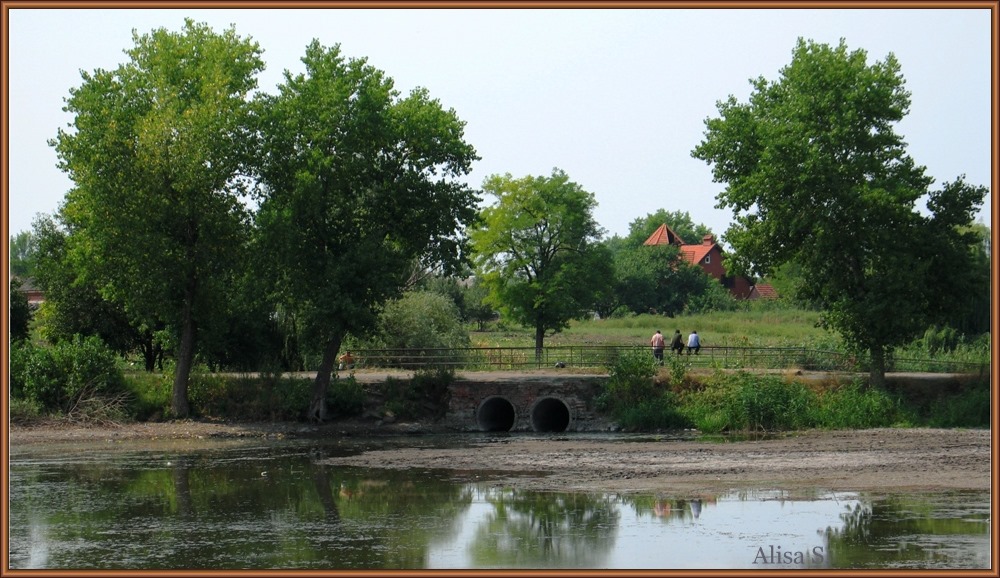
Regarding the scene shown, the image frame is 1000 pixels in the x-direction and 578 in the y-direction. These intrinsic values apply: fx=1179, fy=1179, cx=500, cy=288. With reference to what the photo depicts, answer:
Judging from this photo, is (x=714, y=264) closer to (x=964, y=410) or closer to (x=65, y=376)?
(x=964, y=410)

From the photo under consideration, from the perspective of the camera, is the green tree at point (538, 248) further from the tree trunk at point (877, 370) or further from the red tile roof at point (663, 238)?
the red tile roof at point (663, 238)

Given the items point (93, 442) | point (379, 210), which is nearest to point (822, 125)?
point (379, 210)

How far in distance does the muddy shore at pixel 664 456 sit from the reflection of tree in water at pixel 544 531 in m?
2.06

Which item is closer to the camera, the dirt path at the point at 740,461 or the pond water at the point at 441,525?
the pond water at the point at 441,525

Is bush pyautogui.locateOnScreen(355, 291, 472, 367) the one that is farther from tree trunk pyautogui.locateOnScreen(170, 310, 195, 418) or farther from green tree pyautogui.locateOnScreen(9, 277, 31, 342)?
green tree pyautogui.locateOnScreen(9, 277, 31, 342)

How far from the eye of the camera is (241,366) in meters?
47.8

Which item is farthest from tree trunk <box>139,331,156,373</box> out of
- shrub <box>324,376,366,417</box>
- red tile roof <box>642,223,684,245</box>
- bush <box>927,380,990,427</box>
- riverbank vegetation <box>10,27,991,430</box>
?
red tile roof <box>642,223,684,245</box>

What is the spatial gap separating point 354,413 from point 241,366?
6155 mm

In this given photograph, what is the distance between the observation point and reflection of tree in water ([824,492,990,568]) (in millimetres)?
18219

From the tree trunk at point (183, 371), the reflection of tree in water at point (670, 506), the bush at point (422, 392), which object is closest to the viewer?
the reflection of tree in water at point (670, 506)

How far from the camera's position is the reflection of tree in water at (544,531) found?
19.3 meters

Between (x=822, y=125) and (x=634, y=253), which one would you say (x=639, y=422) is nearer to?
(x=822, y=125)

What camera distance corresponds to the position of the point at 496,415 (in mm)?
47469

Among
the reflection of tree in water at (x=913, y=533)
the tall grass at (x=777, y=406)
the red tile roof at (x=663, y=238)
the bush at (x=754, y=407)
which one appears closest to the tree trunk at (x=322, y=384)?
the tall grass at (x=777, y=406)
